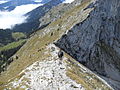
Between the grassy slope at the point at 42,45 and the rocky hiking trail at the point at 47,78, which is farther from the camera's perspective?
the grassy slope at the point at 42,45

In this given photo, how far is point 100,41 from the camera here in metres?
125

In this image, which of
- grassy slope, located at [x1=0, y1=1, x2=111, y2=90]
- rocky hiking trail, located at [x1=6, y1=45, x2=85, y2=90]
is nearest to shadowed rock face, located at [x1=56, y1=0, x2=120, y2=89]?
grassy slope, located at [x1=0, y1=1, x2=111, y2=90]

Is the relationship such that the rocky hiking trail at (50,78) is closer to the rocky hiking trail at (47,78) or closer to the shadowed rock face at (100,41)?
the rocky hiking trail at (47,78)

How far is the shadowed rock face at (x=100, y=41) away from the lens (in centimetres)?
10862

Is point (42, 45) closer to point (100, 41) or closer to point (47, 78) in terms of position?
point (100, 41)

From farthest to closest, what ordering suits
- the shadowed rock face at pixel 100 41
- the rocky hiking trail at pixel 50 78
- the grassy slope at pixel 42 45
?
the shadowed rock face at pixel 100 41 < the grassy slope at pixel 42 45 < the rocky hiking trail at pixel 50 78

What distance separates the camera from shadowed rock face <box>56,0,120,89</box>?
108625 millimetres

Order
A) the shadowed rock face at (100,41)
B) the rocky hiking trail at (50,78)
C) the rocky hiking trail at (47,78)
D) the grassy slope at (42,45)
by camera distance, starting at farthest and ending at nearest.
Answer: the shadowed rock face at (100,41), the grassy slope at (42,45), the rocky hiking trail at (47,78), the rocky hiking trail at (50,78)

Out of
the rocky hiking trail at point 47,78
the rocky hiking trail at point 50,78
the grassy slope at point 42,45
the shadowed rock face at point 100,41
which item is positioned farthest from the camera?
the shadowed rock face at point 100,41

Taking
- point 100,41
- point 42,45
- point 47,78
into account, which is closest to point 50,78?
point 47,78

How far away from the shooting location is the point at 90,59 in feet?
367

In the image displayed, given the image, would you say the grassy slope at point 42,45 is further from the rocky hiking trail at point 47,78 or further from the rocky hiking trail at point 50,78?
the rocky hiking trail at point 47,78

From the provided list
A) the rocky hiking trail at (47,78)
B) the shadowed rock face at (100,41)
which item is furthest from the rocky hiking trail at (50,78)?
the shadowed rock face at (100,41)

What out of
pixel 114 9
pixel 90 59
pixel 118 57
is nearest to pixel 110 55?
pixel 118 57
